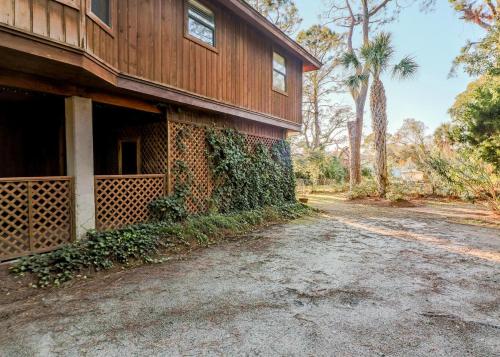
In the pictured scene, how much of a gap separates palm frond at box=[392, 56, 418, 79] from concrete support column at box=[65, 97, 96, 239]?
11087 millimetres

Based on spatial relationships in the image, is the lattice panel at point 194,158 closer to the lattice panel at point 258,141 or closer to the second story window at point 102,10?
the lattice panel at point 258,141

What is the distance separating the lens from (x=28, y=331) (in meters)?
2.48

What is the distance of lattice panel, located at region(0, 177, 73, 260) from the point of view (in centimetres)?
397

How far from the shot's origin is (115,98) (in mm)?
5418

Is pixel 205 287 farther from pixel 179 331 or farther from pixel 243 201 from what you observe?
pixel 243 201

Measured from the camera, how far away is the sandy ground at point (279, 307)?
225 cm

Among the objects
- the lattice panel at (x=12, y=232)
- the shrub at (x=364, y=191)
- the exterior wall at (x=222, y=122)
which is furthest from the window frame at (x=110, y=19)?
the shrub at (x=364, y=191)

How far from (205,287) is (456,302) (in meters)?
2.86

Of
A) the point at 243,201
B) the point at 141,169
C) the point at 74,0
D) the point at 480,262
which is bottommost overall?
the point at 480,262

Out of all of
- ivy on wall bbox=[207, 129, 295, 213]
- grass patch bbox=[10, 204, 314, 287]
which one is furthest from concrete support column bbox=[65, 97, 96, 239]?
Result: ivy on wall bbox=[207, 129, 295, 213]

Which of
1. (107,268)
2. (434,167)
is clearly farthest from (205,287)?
(434,167)

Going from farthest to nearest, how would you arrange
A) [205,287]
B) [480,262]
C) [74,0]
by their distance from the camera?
[480,262] → [74,0] → [205,287]

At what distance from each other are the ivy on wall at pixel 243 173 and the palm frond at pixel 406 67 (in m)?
5.80

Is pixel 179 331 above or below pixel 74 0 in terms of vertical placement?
below
